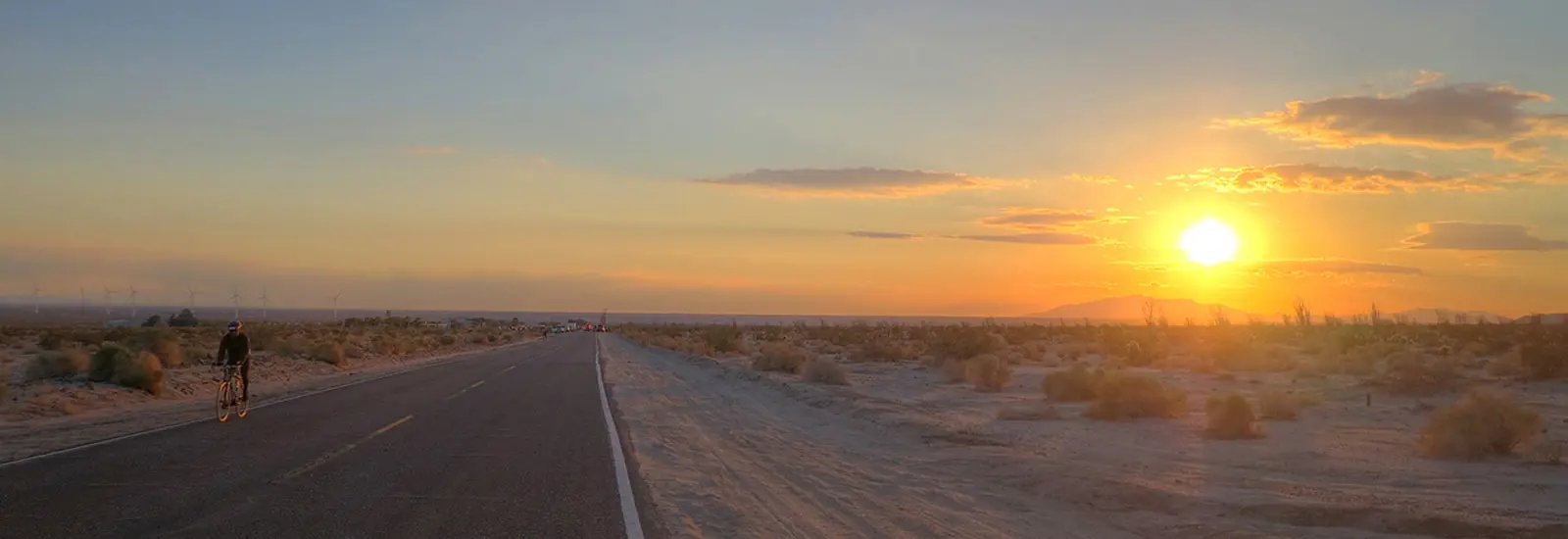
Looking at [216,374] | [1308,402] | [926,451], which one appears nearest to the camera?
[926,451]

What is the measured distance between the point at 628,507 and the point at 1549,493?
966 centimetres

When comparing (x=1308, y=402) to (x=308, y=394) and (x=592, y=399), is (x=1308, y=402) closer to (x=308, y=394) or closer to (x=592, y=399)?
(x=592, y=399)

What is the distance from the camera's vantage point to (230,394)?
1906 centimetres

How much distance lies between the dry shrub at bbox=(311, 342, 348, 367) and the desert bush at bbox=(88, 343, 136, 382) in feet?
55.6

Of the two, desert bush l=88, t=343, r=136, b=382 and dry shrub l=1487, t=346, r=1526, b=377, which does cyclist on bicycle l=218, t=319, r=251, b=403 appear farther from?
dry shrub l=1487, t=346, r=1526, b=377

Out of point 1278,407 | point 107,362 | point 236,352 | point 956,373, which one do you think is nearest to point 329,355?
point 107,362

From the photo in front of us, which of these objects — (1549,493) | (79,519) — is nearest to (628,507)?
(79,519)

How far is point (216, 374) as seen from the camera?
3244cm

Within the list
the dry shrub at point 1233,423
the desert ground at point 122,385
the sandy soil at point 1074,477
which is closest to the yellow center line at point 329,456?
the desert ground at point 122,385

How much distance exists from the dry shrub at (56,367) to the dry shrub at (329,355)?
→ 1588cm

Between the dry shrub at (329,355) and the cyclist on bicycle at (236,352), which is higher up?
the cyclist on bicycle at (236,352)

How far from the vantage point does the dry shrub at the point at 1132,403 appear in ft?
65.4

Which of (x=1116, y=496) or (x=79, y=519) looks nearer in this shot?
(x=79, y=519)

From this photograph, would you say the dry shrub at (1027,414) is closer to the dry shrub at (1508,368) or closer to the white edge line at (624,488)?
the white edge line at (624,488)
